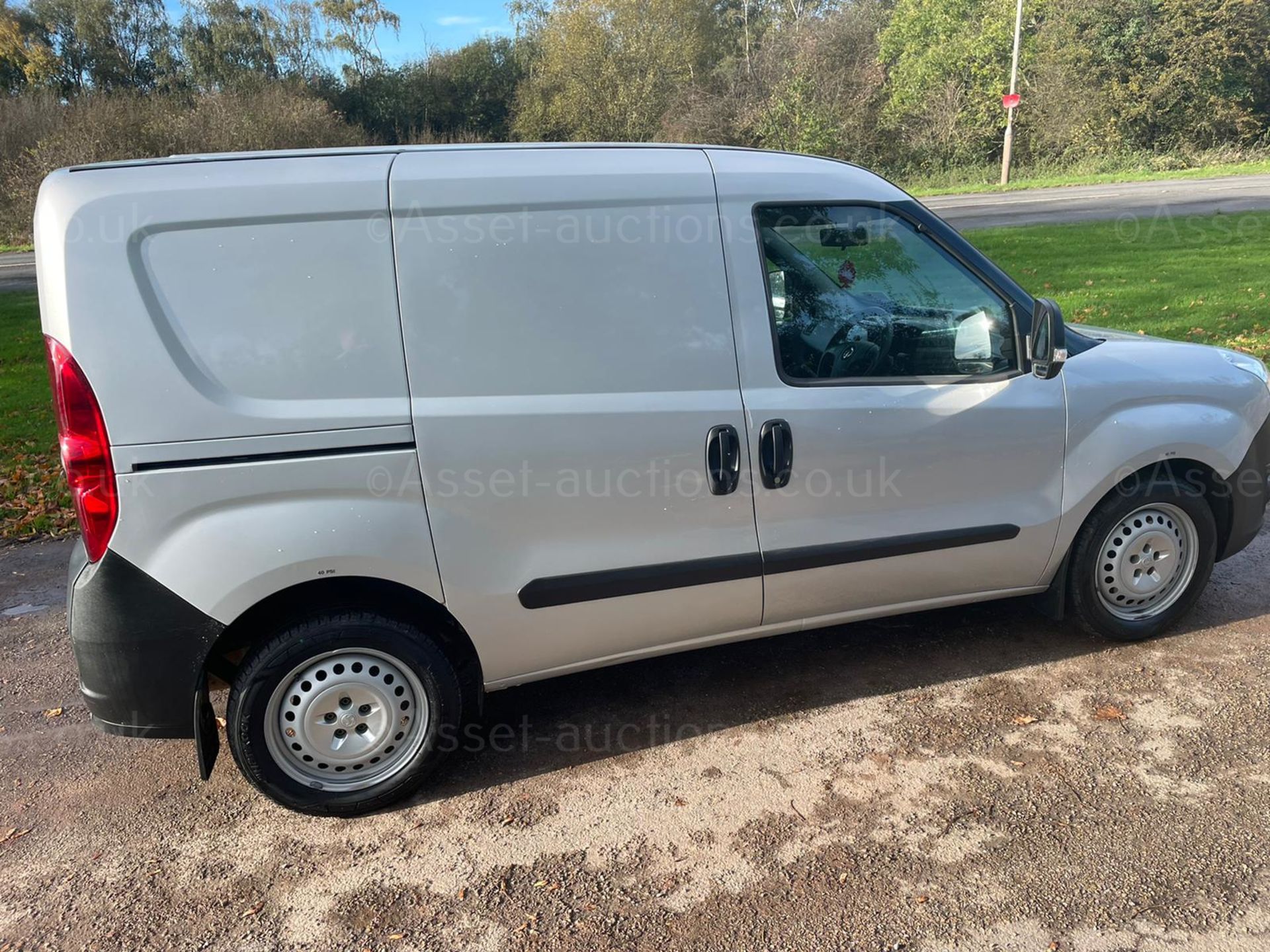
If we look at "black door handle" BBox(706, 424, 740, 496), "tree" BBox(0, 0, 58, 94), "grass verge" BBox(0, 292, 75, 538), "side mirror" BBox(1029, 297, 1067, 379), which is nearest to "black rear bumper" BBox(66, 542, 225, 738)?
"black door handle" BBox(706, 424, 740, 496)

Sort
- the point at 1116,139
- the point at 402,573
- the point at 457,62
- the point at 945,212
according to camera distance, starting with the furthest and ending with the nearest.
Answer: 1. the point at 457,62
2. the point at 1116,139
3. the point at 945,212
4. the point at 402,573

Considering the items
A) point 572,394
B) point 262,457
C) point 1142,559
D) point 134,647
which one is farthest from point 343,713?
point 1142,559

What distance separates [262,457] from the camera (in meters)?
2.83

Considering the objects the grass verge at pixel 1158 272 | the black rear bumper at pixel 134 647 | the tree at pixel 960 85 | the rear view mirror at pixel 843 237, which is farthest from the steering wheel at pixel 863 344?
the tree at pixel 960 85

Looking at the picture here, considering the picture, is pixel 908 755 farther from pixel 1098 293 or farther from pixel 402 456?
pixel 1098 293

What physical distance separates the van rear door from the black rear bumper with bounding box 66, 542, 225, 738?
0.79m

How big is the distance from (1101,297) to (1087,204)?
12109 millimetres

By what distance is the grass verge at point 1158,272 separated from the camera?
386 inches

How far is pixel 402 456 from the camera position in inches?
116

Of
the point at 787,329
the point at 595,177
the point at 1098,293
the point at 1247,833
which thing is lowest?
the point at 1247,833

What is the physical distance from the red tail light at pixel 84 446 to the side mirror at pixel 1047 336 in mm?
3184

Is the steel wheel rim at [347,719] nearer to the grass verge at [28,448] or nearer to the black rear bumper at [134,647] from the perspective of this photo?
the black rear bumper at [134,647]

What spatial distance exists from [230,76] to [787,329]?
142 feet

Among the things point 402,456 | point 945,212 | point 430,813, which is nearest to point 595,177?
point 402,456
